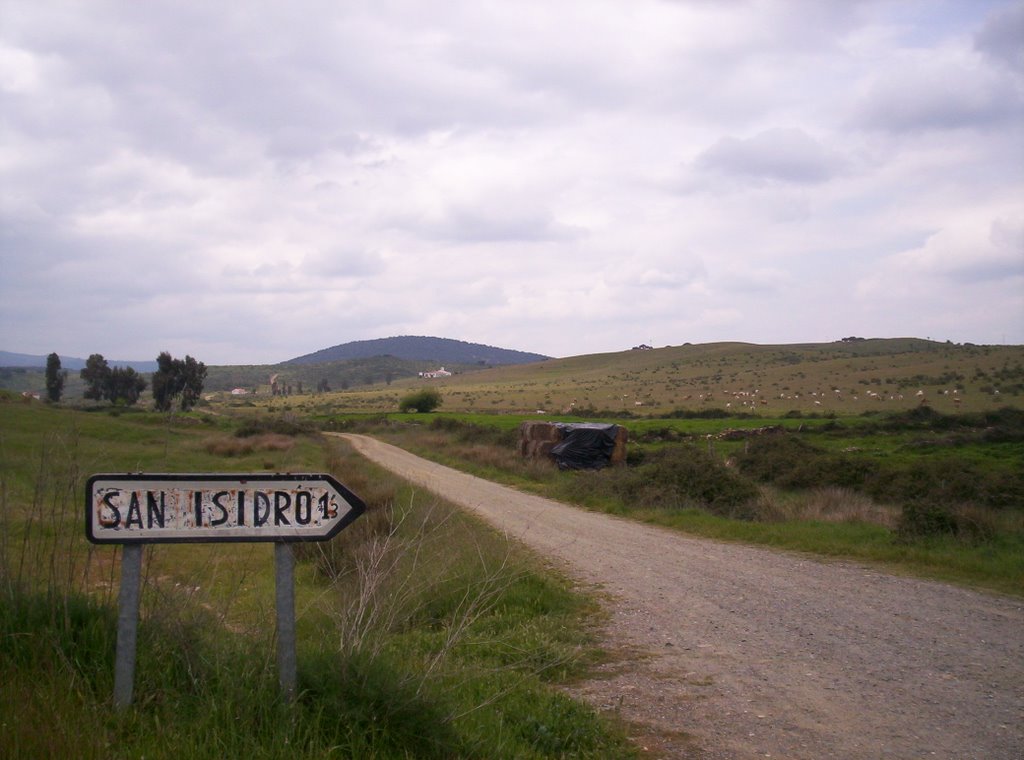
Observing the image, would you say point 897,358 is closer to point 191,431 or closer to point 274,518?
point 191,431

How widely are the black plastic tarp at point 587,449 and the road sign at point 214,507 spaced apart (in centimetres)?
2730

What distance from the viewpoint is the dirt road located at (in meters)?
5.11

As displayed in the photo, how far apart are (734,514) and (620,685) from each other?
1132cm

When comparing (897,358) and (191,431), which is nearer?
(191,431)

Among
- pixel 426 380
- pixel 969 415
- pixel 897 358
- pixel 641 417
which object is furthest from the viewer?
pixel 426 380

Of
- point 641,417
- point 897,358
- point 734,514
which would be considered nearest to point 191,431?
point 641,417

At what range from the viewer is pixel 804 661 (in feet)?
22.0

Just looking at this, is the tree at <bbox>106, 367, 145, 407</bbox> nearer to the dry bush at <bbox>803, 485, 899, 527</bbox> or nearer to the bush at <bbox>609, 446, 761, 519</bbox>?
the bush at <bbox>609, 446, 761, 519</bbox>

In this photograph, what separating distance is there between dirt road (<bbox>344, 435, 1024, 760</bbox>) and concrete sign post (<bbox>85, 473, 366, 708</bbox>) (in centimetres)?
240

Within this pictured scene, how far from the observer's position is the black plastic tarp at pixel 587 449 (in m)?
31.6

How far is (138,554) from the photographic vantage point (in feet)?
13.4

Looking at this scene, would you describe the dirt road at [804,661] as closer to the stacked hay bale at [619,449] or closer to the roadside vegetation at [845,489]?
the roadside vegetation at [845,489]

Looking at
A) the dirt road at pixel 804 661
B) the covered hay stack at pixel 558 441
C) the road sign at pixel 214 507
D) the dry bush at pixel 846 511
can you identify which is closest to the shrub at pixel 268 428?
the covered hay stack at pixel 558 441

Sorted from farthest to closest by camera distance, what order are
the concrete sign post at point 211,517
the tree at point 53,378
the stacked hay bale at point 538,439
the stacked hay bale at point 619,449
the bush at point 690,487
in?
the tree at point 53,378, the stacked hay bale at point 538,439, the stacked hay bale at point 619,449, the bush at point 690,487, the concrete sign post at point 211,517
